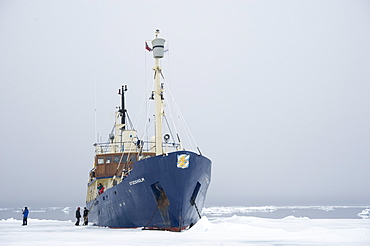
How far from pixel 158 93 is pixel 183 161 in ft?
17.7

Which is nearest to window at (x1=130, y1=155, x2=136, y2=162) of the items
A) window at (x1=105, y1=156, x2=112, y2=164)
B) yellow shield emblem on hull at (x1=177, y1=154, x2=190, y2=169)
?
window at (x1=105, y1=156, x2=112, y2=164)

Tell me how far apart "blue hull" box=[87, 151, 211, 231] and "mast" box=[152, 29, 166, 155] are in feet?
9.52

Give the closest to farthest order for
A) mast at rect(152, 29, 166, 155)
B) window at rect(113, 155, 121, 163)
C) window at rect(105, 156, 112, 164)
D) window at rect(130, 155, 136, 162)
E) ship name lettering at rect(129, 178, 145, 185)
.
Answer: ship name lettering at rect(129, 178, 145, 185)
mast at rect(152, 29, 166, 155)
window at rect(130, 155, 136, 162)
window at rect(113, 155, 121, 163)
window at rect(105, 156, 112, 164)

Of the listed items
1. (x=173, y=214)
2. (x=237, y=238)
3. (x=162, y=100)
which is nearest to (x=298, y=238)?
(x=237, y=238)

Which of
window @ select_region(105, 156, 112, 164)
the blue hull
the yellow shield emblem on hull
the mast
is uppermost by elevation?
the mast

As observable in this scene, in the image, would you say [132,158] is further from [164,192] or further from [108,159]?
[164,192]

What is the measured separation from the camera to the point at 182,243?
46.6 ft

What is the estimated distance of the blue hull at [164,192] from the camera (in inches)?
770

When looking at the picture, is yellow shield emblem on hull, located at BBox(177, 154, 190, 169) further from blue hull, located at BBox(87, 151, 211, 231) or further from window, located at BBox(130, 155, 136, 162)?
window, located at BBox(130, 155, 136, 162)

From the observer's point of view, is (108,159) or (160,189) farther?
(108,159)

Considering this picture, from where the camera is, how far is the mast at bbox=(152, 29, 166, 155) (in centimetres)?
2330

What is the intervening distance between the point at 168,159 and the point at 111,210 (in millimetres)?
6700

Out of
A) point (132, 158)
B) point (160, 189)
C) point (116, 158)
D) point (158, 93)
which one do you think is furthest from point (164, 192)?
point (116, 158)

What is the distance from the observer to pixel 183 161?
1964 cm
